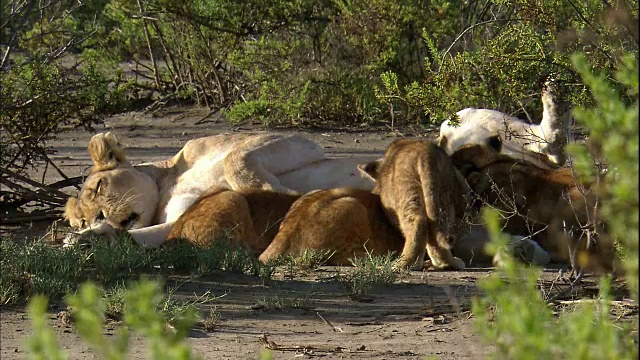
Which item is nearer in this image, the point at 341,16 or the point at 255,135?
the point at 255,135

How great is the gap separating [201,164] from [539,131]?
267 cm

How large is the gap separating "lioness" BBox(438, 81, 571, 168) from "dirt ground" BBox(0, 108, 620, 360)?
1.17m

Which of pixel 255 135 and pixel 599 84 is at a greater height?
pixel 599 84

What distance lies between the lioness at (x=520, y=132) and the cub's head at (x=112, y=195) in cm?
231

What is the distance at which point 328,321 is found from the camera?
6.01 metres

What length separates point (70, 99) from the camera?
10.1 metres

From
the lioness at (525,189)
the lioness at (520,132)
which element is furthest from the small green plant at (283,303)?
the lioness at (520,132)

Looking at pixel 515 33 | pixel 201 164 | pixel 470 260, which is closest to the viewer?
pixel 515 33

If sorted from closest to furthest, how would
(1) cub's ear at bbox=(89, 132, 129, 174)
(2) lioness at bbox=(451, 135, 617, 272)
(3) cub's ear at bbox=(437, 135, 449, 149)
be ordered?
(2) lioness at bbox=(451, 135, 617, 272), (3) cub's ear at bbox=(437, 135, 449, 149), (1) cub's ear at bbox=(89, 132, 129, 174)

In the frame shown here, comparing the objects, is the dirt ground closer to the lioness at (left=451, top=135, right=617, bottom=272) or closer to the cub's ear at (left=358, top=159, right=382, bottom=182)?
the lioness at (left=451, top=135, right=617, bottom=272)

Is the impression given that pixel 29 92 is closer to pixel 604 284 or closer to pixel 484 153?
pixel 484 153

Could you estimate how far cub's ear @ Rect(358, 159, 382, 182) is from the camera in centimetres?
809

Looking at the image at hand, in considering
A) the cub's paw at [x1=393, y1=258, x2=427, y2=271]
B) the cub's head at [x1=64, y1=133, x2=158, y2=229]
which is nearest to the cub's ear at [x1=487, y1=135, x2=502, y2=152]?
the cub's paw at [x1=393, y1=258, x2=427, y2=271]

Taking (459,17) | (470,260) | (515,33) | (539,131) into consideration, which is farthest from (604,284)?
(459,17)
